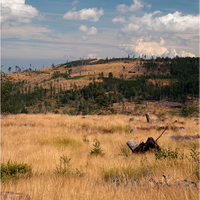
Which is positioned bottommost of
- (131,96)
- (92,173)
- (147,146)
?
(92,173)

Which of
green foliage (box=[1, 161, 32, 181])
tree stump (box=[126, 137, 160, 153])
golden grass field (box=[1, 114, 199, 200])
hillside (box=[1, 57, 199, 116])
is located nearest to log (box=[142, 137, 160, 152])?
tree stump (box=[126, 137, 160, 153])

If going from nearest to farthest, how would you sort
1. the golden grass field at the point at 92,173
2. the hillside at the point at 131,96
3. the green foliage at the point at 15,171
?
the golden grass field at the point at 92,173 < the green foliage at the point at 15,171 < the hillside at the point at 131,96

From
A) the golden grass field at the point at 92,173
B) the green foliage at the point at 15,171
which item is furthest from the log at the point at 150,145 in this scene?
the green foliage at the point at 15,171

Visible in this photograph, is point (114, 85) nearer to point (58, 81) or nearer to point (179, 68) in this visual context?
point (58, 81)

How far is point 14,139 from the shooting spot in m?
7.53

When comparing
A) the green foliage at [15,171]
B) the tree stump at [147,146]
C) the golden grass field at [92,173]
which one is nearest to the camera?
the golden grass field at [92,173]

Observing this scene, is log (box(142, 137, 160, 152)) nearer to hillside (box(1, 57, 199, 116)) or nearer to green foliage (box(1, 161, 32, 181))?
green foliage (box(1, 161, 32, 181))

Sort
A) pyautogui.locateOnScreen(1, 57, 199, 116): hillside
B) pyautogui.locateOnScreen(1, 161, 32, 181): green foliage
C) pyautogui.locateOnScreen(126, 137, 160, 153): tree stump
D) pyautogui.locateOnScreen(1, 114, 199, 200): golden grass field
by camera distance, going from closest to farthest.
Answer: pyautogui.locateOnScreen(1, 114, 199, 200): golden grass field → pyautogui.locateOnScreen(1, 161, 32, 181): green foliage → pyautogui.locateOnScreen(126, 137, 160, 153): tree stump → pyautogui.locateOnScreen(1, 57, 199, 116): hillside

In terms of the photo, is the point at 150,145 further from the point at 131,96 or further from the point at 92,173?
the point at 131,96

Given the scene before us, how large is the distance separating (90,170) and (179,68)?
622 feet

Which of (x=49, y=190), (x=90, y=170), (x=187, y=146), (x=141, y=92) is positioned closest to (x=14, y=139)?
(x=90, y=170)

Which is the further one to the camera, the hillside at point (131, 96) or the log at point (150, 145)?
the hillside at point (131, 96)

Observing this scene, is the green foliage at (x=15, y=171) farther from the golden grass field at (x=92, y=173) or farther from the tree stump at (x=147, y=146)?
the tree stump at (x=147, y=146)

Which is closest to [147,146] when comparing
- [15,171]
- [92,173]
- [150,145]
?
[150,145]
